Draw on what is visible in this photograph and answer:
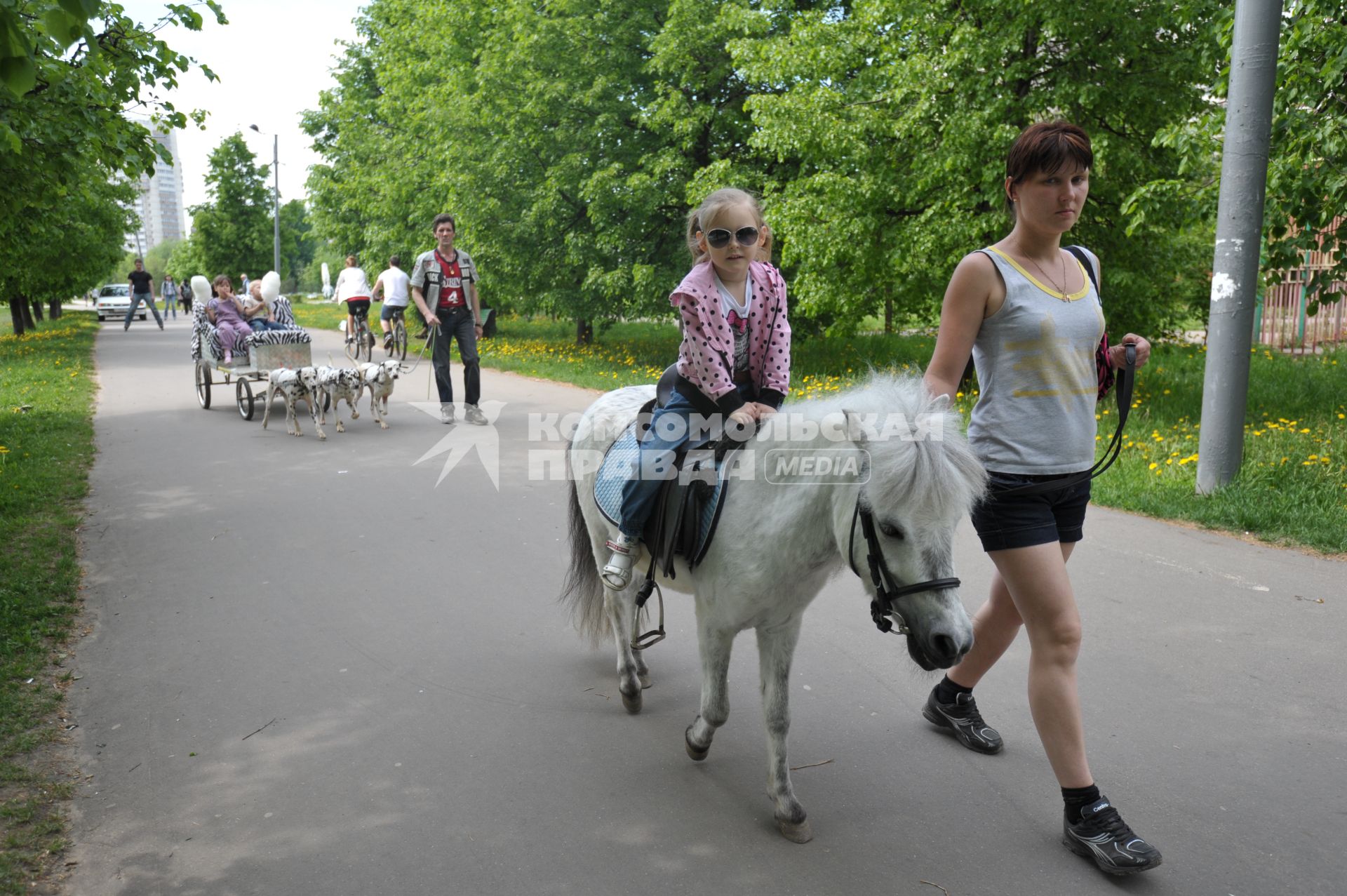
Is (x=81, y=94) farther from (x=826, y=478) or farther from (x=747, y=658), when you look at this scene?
(x=826, y=478)

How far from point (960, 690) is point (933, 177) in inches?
386

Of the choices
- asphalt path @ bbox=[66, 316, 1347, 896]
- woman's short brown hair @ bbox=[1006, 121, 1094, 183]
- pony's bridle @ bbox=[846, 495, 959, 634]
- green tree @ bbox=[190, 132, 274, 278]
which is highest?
green tree @ bbox=[190, 132, 274, 278]

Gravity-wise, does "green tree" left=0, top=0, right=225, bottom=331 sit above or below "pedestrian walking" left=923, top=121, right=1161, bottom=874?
above

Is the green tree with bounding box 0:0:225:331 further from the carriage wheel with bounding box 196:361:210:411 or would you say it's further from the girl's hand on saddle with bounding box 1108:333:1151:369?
the girl's hand on saddle with bounding box 1108:333:1151:369

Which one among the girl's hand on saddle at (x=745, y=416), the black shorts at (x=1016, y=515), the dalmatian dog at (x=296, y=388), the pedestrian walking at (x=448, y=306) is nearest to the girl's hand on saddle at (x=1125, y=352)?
the black shorts at (x=1016, y=515)

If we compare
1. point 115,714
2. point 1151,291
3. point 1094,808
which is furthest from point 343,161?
point 1094,808

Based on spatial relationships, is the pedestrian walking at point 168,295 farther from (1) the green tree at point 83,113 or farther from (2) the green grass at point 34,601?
(1) the green tree at point 83,113

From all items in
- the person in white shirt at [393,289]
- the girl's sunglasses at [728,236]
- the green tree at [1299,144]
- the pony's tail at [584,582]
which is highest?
the green tree at [1299,144]

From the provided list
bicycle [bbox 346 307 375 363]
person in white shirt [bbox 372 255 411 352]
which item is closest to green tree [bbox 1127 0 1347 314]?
person in white shirt [bbox 372 255 411 352]

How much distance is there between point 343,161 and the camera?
115ft

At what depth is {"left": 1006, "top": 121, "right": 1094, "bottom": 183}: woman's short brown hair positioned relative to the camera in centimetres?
296

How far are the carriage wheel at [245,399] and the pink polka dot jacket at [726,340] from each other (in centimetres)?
1045

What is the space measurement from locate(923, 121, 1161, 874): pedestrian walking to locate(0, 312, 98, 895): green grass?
3.29 metres

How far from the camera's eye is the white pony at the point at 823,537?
8.76 feet
